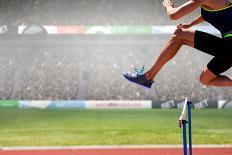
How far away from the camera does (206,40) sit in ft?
16.1

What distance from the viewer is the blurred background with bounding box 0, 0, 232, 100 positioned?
85.6 feet

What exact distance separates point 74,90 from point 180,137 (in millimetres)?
15066

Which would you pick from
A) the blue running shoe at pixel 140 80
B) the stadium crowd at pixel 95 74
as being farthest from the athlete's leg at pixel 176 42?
the stadium crowd at pixel 95 74

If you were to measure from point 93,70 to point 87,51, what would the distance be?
2098 mm

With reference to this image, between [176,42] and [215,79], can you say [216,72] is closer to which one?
[215,79]

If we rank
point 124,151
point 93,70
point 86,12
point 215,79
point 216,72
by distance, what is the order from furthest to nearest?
1. point 86,12
2. point 93,70
3. point 124,151
4. point 215,79
5. point 216,72

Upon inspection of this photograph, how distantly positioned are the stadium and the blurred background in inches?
2.4

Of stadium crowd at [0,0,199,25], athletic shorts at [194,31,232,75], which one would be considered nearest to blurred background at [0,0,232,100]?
stadium crowd at [0,0,199,25]

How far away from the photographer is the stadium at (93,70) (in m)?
18.3

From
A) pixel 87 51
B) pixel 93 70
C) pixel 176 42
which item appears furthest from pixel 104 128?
pixel 87 51

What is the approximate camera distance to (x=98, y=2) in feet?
104

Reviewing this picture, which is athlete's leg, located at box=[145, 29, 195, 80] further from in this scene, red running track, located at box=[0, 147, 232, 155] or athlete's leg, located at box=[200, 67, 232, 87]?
red running track, located at box=[0, 147, 232, 155]

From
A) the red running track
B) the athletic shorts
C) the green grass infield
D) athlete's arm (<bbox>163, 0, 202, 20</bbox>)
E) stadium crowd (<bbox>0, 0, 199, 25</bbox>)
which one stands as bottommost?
the green grass infield

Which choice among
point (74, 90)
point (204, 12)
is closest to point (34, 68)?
point (74, 90)
